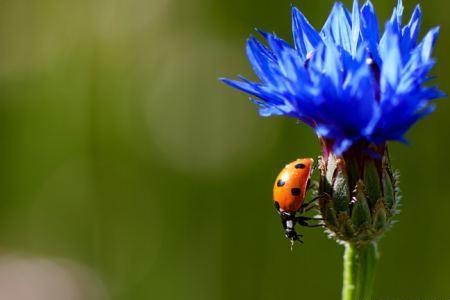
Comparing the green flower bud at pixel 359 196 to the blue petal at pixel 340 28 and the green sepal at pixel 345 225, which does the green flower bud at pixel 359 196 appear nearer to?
the green sepal at pixel 345 225

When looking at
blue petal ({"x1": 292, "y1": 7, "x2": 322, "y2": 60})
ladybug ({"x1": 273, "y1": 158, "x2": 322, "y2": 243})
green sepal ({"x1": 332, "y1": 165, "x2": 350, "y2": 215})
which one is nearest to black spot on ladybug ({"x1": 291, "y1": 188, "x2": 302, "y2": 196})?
ladybug ({"x1": 273, "y1": 158, "x2": 322, "y2": 243})

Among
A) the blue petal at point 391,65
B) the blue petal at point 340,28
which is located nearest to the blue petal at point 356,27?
the blue petal at point 340,28

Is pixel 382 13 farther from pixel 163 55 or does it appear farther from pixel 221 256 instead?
pixel 221 256

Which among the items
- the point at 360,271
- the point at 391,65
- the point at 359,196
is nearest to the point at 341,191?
the point at 359,196

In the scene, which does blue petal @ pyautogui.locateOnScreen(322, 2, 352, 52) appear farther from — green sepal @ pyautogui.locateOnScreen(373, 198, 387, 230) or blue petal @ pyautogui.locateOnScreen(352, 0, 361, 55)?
green sepal @ pyautogui.locateOnScreen(373, 198, 387, 230)

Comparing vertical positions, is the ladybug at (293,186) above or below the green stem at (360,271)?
above
